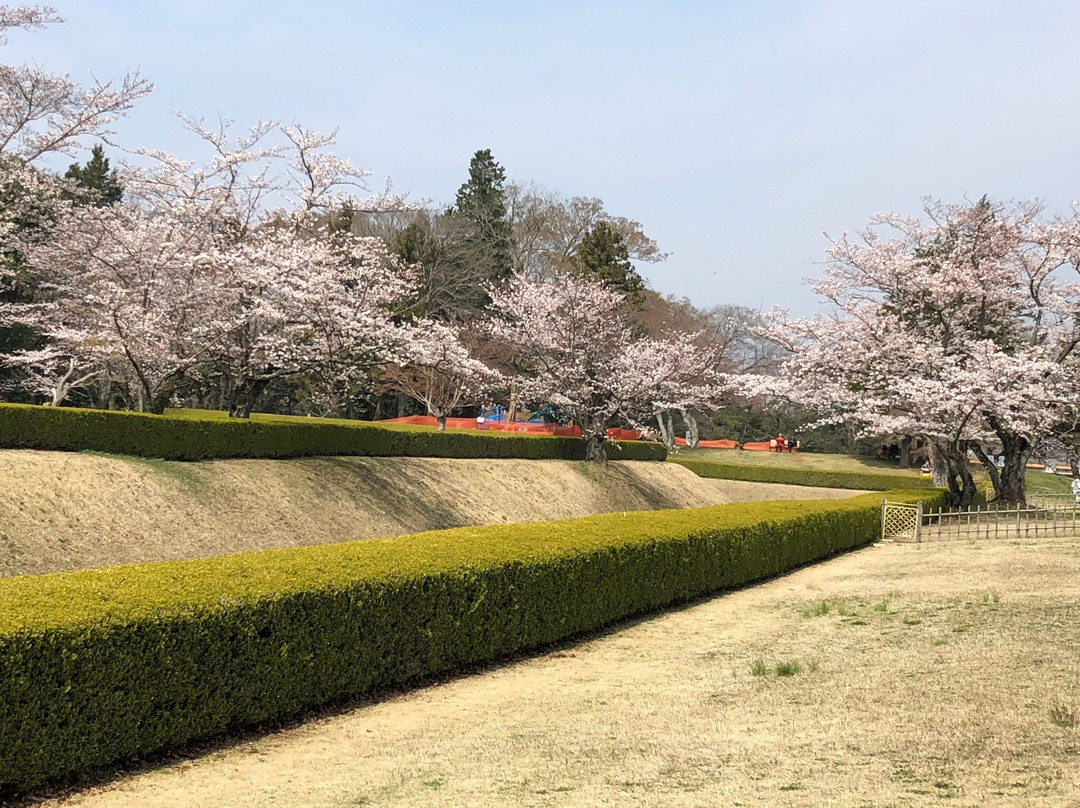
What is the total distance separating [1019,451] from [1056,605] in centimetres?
2033

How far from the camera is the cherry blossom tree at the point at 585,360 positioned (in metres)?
31.8

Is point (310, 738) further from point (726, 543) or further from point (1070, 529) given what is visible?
point (1070, 529)

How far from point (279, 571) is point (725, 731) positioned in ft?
13.9

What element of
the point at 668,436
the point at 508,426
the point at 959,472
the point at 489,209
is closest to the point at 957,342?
the point at 959,472

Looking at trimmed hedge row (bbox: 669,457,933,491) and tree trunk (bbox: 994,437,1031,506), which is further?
trimmed hedge row (bbox: 669,457,933,491)

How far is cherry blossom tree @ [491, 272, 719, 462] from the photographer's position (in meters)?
31.8

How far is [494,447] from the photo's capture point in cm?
2875

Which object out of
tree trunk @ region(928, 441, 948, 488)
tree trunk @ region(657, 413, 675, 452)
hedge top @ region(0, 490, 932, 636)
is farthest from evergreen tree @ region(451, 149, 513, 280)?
hedge top @ region(0, 490, 932, 636)

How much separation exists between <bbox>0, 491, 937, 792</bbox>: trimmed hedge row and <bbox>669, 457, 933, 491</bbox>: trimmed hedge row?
29.5 m

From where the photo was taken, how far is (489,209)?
5694 centimetres

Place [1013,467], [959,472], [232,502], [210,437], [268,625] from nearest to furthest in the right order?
[268,625] < [232,502] < [210,437] < [1013,467] < [959,472]

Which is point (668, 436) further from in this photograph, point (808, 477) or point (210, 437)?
point (210, 437)

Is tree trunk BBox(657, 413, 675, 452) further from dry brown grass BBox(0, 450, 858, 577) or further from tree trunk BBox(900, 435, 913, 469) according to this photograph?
dry brown grass BBox(0, 450, 858, 577)

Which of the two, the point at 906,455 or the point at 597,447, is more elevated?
the point at 597,447
